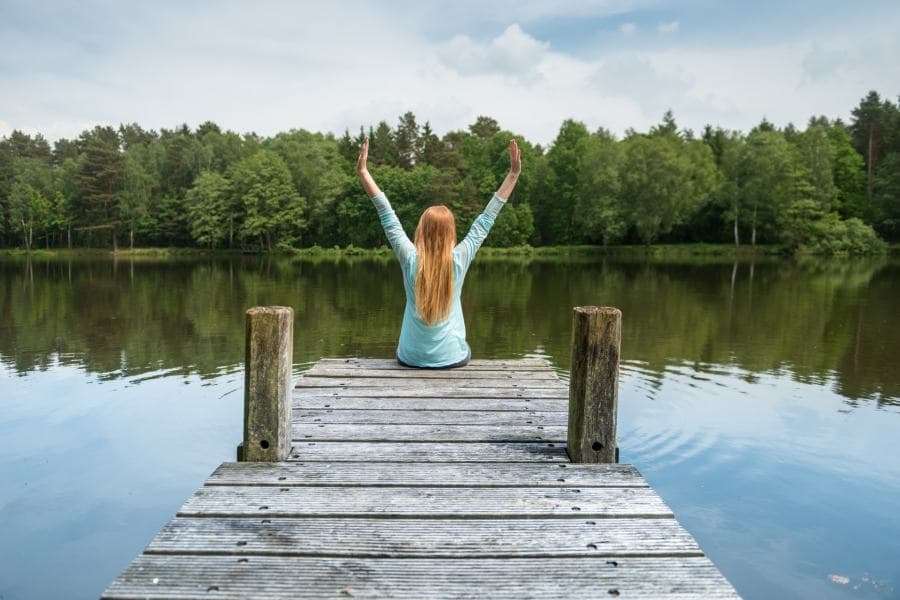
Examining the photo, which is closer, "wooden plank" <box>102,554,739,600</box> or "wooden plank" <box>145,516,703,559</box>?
"wooden plank" <box>102,554,739,600</box>

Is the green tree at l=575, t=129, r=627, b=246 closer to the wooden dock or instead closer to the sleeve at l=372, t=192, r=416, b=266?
the sleeve at l=372, t=192, r=416, b=266

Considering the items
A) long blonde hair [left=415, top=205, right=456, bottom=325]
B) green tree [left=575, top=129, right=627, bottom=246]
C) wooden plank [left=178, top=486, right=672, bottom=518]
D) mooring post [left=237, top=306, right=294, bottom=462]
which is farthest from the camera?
green tree [left=575, top=129, right=627, bottom=246]

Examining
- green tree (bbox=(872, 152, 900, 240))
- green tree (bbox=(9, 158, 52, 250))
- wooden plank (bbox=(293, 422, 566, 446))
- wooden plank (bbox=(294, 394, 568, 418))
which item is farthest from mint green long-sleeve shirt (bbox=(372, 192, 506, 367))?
green tree (bbox=(9, 158, 52, 250))

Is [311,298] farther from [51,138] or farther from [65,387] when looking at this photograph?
[51,138]

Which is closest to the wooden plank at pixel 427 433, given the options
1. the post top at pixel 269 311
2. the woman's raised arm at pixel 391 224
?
the post top at pixel 269 311

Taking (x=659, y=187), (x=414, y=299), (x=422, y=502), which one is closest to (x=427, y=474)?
(x=422, y=502)

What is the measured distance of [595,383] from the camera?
345cm

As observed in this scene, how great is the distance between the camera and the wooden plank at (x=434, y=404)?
4.73 m

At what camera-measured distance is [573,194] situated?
62.3m

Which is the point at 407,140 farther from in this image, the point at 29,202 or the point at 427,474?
the point at 427,474

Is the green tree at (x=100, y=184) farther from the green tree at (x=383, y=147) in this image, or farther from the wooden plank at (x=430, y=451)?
the wooden plank at (x=430, y=451)

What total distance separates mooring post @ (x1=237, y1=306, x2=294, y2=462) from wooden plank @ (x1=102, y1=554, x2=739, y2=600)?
102cm

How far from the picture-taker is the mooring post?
11.0 feet

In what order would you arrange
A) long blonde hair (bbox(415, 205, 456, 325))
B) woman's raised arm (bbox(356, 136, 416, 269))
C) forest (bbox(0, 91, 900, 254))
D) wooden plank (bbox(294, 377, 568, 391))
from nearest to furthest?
long blonde hair (bbox(415, 205, 456, 325))
woman's raised arm (bbox(356, 136, 416, 269))
wooden plank (bbox(294, 377, 568, 391))
forest (bbox(0, 91, 900, 254))
